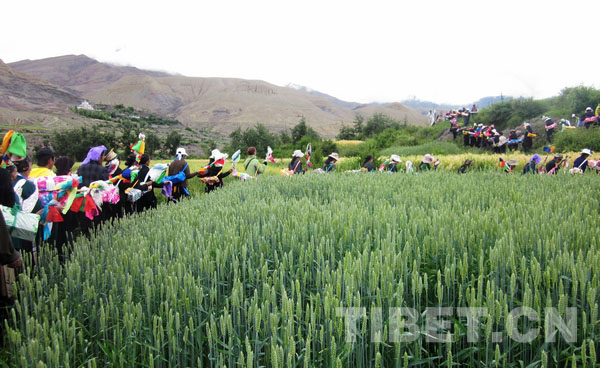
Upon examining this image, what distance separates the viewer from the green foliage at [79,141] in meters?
41.4

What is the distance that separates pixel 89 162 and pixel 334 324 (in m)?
7.02

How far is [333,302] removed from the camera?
2.12m

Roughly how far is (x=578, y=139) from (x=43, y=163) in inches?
990

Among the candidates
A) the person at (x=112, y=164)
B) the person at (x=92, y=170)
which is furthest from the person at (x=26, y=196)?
the person at (x=112, y=164)

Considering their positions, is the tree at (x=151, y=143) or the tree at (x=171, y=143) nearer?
the tree at (x=151, y=143)

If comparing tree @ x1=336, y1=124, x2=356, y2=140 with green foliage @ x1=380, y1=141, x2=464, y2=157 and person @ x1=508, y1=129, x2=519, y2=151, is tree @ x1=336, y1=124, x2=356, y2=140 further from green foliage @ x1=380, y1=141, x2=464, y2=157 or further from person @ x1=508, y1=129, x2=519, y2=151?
person @ x1=508, y1=129, x2=519, y2=151

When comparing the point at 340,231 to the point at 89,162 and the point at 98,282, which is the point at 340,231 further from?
the point at 89,162

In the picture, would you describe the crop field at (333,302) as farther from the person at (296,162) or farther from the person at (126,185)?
the person at (296,162)

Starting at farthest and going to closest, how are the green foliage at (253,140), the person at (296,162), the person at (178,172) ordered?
the green foliage at (253,140)
the person at (296,162)
the person at (178,172)

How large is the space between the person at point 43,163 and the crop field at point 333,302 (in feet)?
6.72

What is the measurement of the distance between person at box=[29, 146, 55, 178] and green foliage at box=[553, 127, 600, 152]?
22.5m

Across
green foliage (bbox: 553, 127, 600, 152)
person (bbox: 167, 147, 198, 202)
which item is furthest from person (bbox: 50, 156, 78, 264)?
green foliage (bbox: 553, 127, 600, 152)

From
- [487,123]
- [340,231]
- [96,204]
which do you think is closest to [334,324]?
[340,231]

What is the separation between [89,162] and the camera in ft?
24.0
